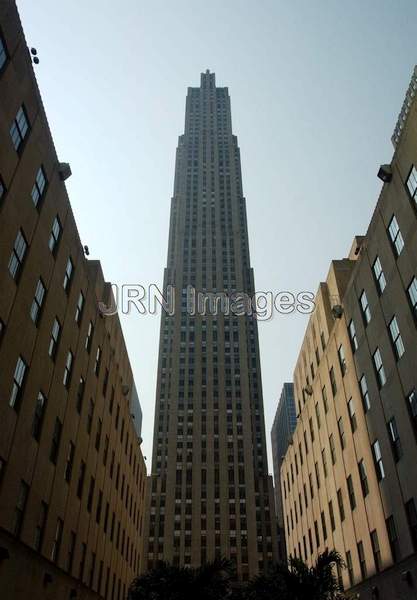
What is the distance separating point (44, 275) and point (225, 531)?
100685 millimetres

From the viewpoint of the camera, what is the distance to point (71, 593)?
31438 mm

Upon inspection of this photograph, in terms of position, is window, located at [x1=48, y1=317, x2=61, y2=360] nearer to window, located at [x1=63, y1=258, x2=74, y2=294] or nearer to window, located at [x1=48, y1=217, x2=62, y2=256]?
window, located at [x1=63, y1=258, x2=74, y2=294]

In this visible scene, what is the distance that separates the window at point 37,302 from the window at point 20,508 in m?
7.79

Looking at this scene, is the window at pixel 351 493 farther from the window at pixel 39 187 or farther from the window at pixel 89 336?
the window at pixel 39 187

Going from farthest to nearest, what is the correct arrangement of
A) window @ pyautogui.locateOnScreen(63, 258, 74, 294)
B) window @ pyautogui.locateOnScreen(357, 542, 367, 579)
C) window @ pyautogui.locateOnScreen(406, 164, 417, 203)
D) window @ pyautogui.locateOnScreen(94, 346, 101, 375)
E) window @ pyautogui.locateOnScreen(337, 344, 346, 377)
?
window @ pyautogui.locateOnScreen(337, 344, 346, 377), window @ pyautogui.locateOnScreen(94, 346, 101, 375), window @ pyautogui.locateOnScreen(357, 542, 367, 579), window @ pyautogui.locateOnScreen(63, 258, 74, 294), window @ pyautogui.locateOnScreen(406, 164, 417, 203)

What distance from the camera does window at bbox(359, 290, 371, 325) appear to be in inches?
1304

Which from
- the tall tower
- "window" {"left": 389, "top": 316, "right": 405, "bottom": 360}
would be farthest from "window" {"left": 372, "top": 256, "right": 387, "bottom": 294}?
the tall tower

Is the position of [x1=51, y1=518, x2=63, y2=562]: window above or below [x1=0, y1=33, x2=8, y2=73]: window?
below

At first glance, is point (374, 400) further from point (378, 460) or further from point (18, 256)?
point (18, 256)

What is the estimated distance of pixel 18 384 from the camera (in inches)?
924

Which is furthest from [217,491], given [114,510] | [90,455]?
[90,455]

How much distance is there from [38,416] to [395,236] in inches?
843

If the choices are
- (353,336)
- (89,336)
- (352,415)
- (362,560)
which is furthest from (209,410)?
(362,560)

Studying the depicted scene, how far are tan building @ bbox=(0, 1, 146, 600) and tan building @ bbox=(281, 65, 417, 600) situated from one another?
18307mm
